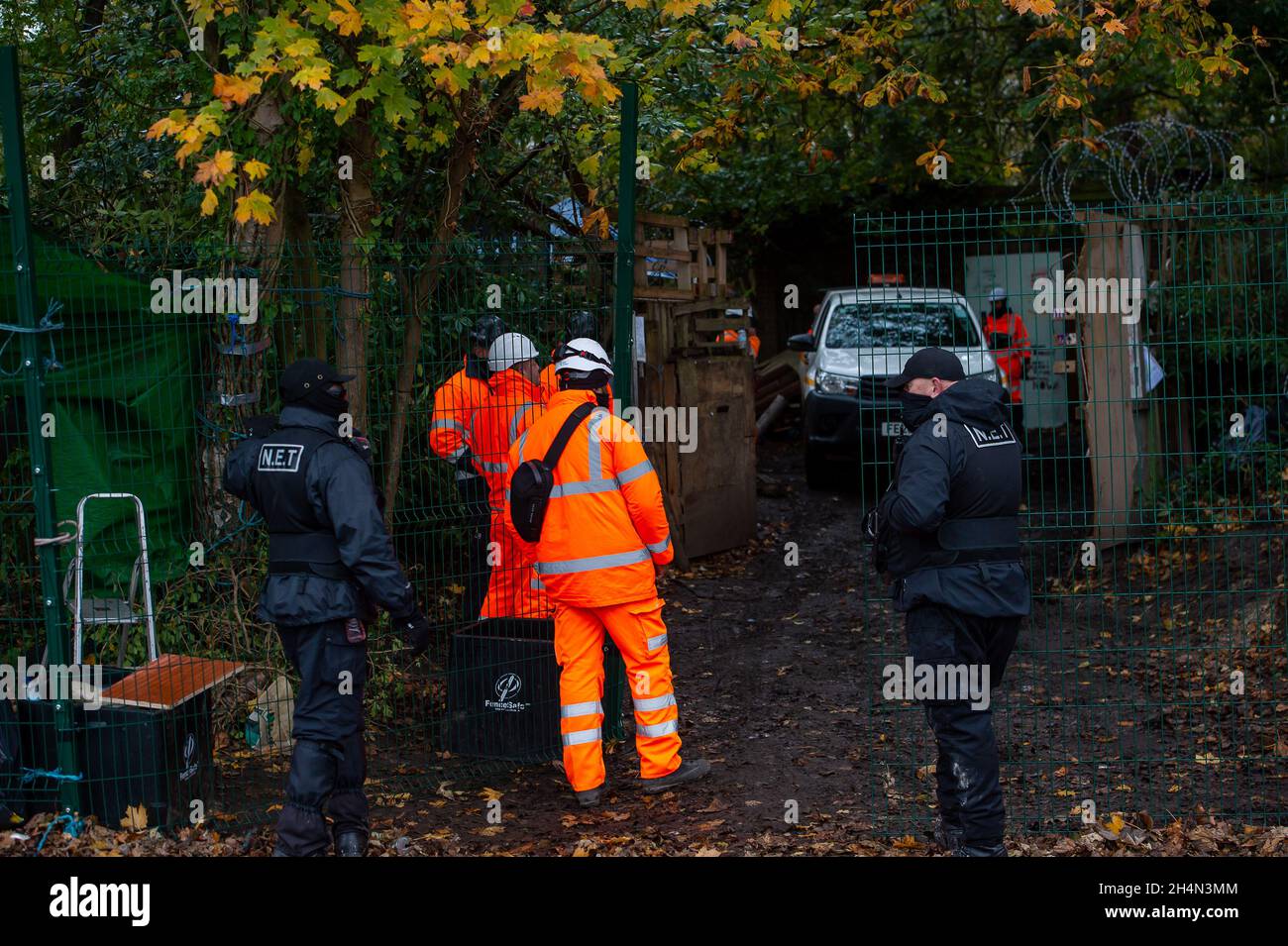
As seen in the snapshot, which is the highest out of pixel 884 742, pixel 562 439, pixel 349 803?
pixel 562 439

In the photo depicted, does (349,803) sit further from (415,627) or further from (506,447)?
(506,447)

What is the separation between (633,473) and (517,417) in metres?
1.05

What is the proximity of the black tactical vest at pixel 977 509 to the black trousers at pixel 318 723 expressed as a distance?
2.26m

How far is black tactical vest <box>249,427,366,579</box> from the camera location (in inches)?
199

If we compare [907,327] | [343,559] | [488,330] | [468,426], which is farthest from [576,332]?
[907,327]

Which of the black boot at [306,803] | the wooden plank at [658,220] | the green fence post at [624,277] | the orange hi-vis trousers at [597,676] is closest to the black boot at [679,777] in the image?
the orange hi-vis trousers at [597,676]

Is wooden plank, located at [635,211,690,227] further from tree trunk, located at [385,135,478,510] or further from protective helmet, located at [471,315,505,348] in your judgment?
protective helmet, located at [471,315,505,348]

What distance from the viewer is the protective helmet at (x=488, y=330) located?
21.7 feet

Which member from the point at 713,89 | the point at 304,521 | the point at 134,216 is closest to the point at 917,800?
the point at 304,521

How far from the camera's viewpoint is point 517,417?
6688 mm

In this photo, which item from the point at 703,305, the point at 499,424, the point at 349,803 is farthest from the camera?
the point at 703,305

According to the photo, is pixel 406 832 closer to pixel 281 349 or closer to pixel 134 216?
pixel 281 349

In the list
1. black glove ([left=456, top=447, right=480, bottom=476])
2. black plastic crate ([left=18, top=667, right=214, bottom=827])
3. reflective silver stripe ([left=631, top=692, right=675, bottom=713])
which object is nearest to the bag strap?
black glove ([left=456, top=447, right=480, bottom=476])

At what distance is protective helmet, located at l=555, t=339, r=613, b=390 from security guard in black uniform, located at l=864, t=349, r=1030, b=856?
5.30ft
